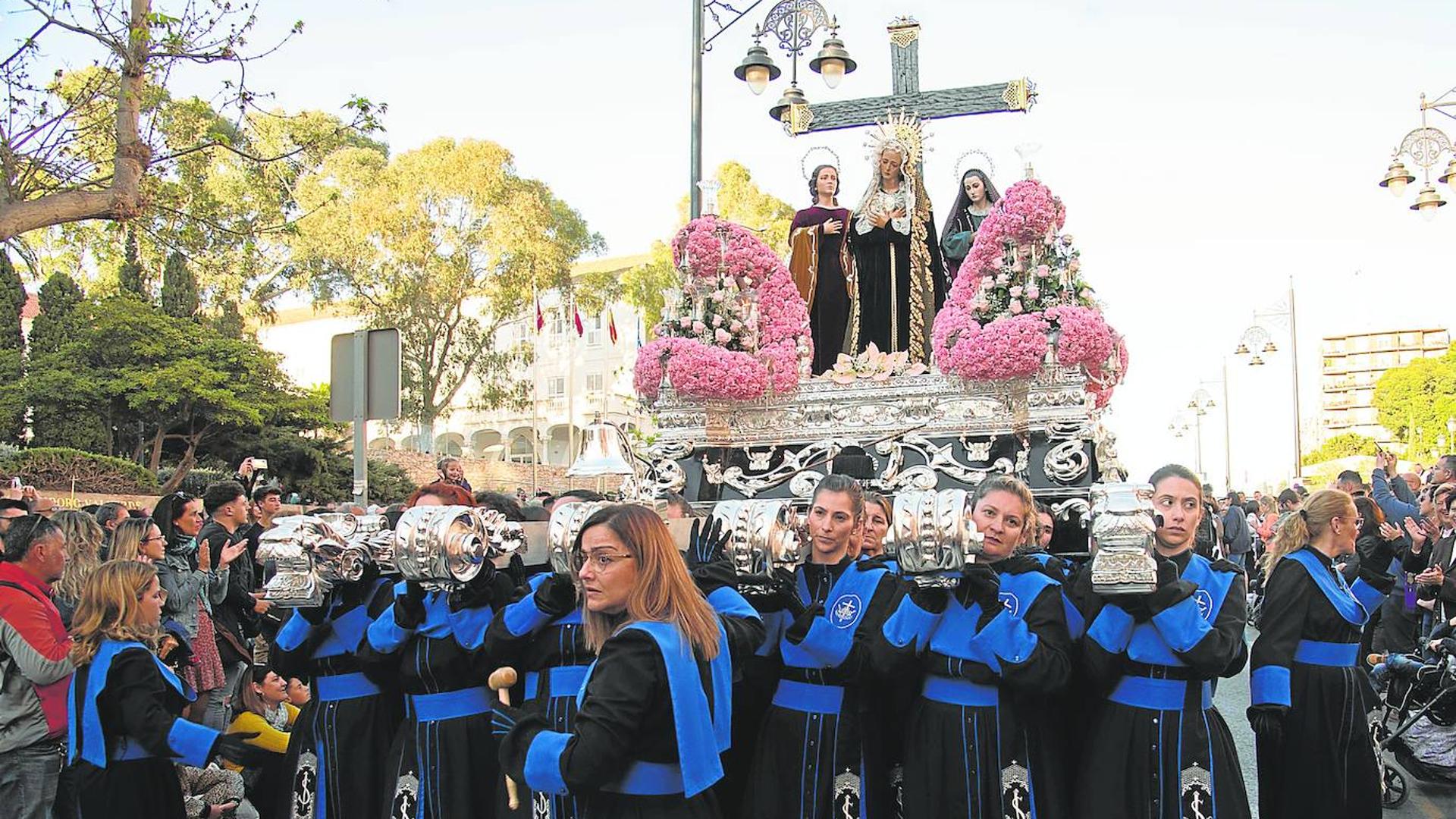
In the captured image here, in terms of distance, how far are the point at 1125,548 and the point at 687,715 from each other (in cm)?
174

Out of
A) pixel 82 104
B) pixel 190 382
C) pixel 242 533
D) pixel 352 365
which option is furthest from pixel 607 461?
pixel 190 382

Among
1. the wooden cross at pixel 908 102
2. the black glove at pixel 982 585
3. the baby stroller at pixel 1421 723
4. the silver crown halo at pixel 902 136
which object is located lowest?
the baby stroller at pixel 1421 723

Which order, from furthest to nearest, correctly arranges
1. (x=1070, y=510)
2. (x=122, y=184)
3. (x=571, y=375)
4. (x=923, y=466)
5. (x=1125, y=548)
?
(x=571, y=375), (x=923, y=466), (x=122, y=184), (x=1070, y=510), (x=1125, y=548)

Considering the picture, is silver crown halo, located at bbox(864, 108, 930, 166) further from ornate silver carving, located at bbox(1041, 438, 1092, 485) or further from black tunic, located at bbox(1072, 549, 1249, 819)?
black tunic, located at bbox(1072, 549, 1249, 819)

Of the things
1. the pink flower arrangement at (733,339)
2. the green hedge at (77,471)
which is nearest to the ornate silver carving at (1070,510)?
the pink flower arrangement at (733,339)

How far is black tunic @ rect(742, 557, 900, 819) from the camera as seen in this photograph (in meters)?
4.65

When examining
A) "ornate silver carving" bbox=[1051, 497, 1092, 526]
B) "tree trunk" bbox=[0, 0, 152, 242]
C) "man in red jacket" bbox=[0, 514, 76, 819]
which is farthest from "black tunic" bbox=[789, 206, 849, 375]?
"man in red jacket" bbox=[0, 514, 76, 819]

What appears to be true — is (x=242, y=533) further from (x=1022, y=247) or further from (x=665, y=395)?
(x=1022, y=247)

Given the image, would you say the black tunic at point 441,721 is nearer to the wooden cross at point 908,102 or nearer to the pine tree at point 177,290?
the wooden cross at point 908,102

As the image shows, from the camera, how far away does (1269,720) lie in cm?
523

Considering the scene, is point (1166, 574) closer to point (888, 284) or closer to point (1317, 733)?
point (1317, 733)

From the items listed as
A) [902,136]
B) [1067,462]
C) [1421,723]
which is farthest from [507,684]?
[902,136]

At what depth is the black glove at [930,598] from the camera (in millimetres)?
4523

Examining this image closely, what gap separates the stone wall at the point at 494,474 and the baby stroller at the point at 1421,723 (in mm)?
30311
